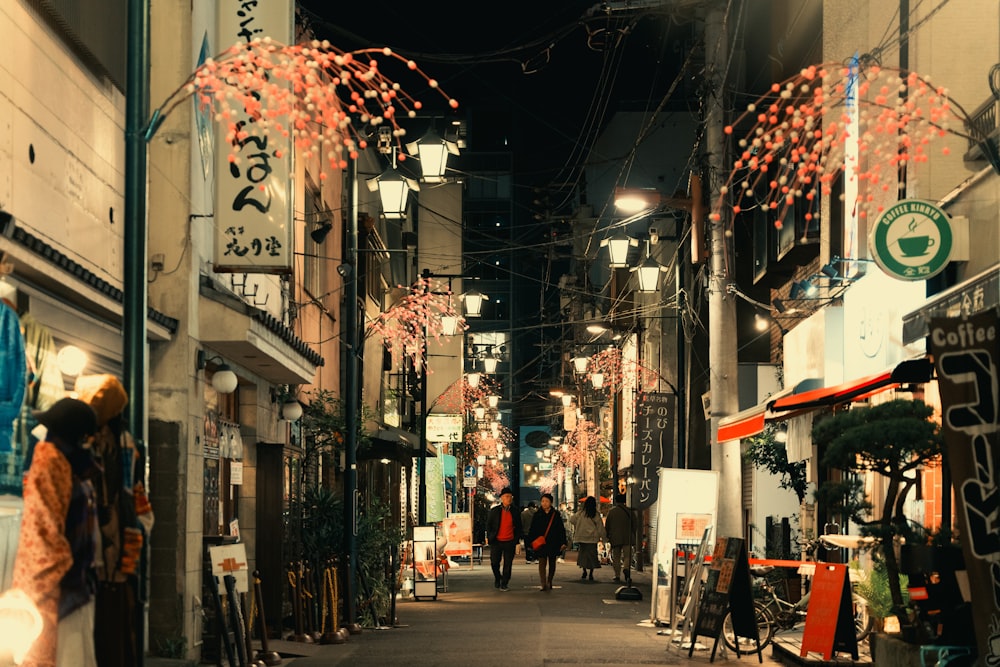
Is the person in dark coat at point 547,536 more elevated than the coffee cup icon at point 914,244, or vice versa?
the coffee cup icon at point 914,244

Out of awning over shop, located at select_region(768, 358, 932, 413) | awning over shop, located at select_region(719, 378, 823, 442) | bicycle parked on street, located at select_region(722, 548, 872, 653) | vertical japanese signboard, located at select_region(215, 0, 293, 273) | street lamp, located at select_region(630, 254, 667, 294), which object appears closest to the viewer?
awning over shop, located at select_region(768, 358, 932, 413)

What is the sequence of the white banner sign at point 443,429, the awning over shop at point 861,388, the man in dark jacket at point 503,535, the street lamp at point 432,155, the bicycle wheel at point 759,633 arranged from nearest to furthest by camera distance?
1. the awning over shop at point 861,388
2. the bicycle wheel at point 759,633
3. the street lamp at point 432,155
4. the man in dark jacket at point 503,535
5. the white banner sign at point 443,429

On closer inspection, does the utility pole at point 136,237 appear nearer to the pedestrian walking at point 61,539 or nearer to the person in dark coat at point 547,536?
the pedestrian walking at point 61,539

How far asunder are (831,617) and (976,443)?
553 cm

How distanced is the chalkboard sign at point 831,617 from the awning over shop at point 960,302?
2710 millimetres

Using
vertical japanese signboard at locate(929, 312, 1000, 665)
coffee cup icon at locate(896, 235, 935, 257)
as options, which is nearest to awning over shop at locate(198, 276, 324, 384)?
coffee cup icon at locate(896, 235, 935, 257)

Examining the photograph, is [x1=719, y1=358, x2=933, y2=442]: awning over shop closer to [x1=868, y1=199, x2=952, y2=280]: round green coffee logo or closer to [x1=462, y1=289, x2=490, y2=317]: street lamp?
[x1=868, y1=199, x2=952, y2=280]: round green coffee logo

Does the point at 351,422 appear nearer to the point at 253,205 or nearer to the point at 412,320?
the point at 253,205

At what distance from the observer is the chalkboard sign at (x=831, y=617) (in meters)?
15.0

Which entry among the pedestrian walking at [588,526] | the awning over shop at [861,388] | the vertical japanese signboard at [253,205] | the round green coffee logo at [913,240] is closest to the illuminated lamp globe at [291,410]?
the vertical japanese signboard at [253,205]

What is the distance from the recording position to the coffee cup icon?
49.5 ft

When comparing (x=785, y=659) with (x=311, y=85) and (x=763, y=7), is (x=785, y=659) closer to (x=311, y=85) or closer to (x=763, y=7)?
A: (x=311, y=85)

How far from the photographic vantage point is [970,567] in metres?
9.92

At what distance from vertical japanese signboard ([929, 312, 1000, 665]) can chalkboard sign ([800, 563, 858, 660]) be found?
5.10 m
